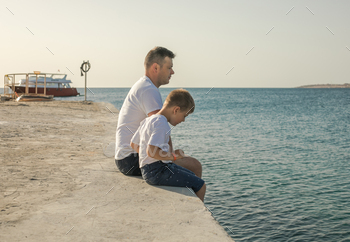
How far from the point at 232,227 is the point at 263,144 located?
938 centimetres

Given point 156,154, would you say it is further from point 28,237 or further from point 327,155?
point 327,155

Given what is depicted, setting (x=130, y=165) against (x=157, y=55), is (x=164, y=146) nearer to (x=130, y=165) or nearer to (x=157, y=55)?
(x=130, y=165)

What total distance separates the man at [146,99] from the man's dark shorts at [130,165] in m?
0.01

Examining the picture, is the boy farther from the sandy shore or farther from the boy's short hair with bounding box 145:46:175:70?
the boy's short hair with bounding box 145:46:175:70

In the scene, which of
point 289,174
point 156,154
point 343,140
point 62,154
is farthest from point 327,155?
point 156,154

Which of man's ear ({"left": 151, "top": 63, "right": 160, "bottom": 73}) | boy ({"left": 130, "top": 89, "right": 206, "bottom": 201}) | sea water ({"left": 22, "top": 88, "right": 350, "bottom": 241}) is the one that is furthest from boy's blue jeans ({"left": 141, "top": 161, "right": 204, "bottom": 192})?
sea water ({"left": 22, "top": 88, "right": 350, "bottom": 241})

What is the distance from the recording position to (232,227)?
5254 millimetres

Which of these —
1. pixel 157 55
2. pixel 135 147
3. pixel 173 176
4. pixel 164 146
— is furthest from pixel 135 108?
pixel 173 176

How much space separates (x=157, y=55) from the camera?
389 cm

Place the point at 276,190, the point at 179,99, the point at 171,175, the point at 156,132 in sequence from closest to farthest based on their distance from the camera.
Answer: the point at 156,132, the point at 179,99, the point at 171,175, the point at 276,190

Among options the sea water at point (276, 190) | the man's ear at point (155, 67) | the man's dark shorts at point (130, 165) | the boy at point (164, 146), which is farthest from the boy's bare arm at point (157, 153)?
the sea water at point (276, 190)

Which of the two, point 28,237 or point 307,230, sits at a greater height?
point 28,237

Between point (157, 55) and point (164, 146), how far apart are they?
1116 millimetres

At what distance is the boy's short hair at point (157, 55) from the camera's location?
3.89 metres
